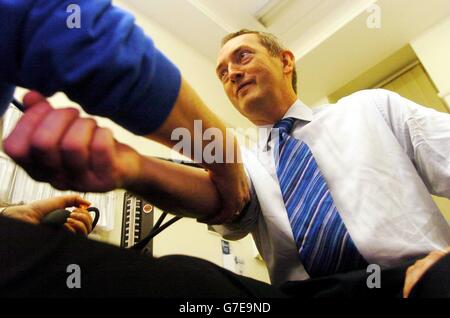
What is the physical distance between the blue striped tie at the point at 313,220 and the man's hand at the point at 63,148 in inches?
17.9

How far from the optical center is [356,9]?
2117 millimetres

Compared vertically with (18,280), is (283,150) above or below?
above

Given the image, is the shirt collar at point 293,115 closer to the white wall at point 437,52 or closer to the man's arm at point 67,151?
the man's arm at point 67,151

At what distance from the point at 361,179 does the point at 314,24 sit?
1875 mm

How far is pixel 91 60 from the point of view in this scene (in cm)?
28

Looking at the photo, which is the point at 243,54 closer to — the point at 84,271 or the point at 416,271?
the point at 416,271

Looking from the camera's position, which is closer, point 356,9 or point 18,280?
point 18,280

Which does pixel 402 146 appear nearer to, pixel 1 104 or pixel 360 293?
pixel 360 293

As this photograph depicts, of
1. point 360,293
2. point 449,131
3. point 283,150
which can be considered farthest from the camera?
point 283,150

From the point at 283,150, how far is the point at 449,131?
14.5 inches

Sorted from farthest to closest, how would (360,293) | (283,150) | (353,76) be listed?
(353,76)
(283,150)
(360,293)
